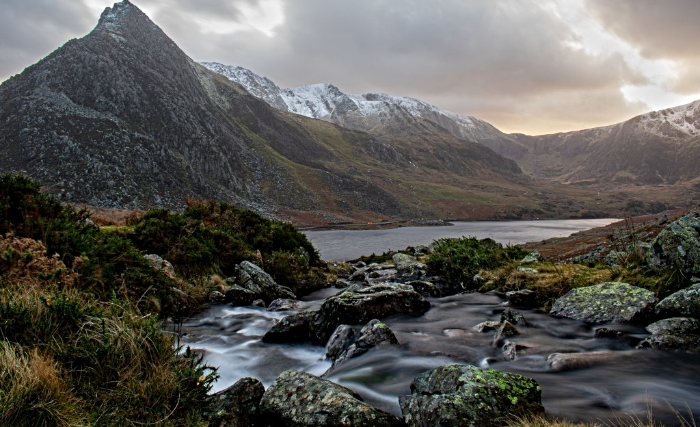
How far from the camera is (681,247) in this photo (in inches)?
373

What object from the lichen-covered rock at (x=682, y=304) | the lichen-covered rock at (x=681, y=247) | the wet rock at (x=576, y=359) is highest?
the lichen-covered rock at (x=681, y=247)

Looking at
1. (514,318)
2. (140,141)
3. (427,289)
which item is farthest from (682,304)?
(140,141)

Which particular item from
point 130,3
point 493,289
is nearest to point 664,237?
point 493,289

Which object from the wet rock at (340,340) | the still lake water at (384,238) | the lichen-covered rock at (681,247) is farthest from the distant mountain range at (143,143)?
the lichen-covered rock at (681,247)

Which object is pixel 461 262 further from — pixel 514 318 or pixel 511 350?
pixel 511 350

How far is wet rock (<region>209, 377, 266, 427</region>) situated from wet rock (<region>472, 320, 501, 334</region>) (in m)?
5.95

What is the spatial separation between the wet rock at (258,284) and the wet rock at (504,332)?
9.87m

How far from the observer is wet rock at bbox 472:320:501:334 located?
9.32m

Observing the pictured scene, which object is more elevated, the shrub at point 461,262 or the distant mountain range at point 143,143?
the distant mountain range at point 143,143

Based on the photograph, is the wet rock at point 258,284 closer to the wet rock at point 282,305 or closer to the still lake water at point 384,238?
the wet rock at point 282,305

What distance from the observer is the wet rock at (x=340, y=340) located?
8570 mm

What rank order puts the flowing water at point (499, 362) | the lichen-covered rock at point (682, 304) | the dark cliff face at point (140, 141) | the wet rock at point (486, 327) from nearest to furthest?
the flowing water at point (499, 362), the lichen-covered rock at point (682, 304), the wet rock at point (486, 327), the dark cliff face at point (140, 141)

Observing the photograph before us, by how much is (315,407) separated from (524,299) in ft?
31.0

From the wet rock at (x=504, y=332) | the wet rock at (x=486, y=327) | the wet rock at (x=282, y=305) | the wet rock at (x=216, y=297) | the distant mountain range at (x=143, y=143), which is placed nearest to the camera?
the wet rock at (x=504, y=332)
